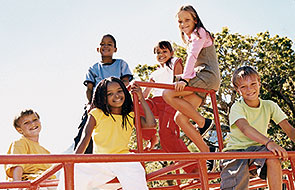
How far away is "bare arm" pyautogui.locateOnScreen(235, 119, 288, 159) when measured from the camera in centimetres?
246

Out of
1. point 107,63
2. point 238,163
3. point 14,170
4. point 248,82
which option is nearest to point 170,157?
point 238,163

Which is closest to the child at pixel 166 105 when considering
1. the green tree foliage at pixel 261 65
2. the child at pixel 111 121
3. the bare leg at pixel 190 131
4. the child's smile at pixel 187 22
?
the bare leg at pixel 190 131

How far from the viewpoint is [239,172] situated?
2.83 meters

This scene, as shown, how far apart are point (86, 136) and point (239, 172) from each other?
1.10 metres

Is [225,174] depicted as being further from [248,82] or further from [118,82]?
[118,82]

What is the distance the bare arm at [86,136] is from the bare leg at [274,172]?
124cm

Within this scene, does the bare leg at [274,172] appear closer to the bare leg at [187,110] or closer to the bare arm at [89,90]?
the bare leg at [187,110]

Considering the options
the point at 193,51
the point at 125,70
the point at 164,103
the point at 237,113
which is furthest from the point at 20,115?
the point at 237,113

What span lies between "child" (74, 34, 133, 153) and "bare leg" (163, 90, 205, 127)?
1.09 metres

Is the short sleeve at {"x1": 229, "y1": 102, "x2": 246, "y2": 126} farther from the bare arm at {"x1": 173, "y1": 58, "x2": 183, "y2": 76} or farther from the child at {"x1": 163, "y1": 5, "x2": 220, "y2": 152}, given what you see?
the bare arm at {"x1": 173, "y1": 58, "x2": 183, "y2": 76}

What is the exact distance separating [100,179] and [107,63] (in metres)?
2.40

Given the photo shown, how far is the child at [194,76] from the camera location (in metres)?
3.53

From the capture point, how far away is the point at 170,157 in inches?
78.7

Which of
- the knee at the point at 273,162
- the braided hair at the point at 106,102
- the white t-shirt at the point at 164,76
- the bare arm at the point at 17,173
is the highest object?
the white t-shirt at the point at 164,76
